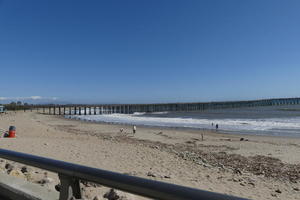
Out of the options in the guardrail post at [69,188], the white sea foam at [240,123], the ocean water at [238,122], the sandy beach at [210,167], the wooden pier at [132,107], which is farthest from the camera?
the wooden pier at [132,107]

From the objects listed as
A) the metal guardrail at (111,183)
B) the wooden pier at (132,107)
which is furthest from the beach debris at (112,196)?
the wooden pier at (132,107)

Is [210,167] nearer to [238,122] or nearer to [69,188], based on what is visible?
[69,188]

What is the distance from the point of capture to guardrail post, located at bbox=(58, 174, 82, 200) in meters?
2.12

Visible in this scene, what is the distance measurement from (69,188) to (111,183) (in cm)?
63

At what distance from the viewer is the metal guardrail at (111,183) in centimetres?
138

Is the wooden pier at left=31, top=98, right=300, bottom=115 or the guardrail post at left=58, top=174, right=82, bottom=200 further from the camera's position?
the wooden pier at left=31, top=98, right=300, bottom=115

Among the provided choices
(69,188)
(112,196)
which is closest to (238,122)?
(112,196)

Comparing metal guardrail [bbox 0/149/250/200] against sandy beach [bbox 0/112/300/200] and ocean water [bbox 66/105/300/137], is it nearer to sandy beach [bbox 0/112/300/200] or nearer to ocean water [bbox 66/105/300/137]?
sandy beach [bbox 0/112/300/200]

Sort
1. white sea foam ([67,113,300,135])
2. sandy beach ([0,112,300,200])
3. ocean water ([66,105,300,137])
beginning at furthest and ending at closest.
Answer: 1. white sea foam ([67,113,300,135])
2. ocean water ([66,105,300,137])
3. sandy beach ([0,112,300,200])

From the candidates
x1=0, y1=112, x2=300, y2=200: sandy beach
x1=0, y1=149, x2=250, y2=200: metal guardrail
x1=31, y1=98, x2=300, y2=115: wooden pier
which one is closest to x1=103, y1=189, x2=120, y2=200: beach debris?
x1=0, y1=112, x2=300, y2=200: sandy beach

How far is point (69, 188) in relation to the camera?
2.12 m

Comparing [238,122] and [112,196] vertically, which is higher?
[112,196]

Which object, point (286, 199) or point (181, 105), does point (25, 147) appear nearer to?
point (286, 199)

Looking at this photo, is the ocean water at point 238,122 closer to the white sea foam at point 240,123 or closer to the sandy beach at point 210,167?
the white sea foam at point 240,123
